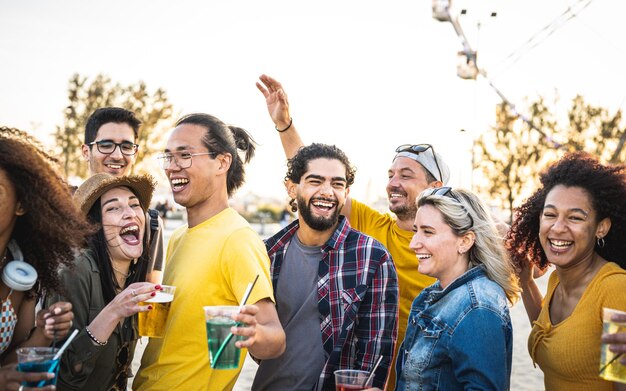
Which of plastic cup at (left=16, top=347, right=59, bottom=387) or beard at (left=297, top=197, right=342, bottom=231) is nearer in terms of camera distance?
plastic cup at (left=16, top=347, right=59, bottom=387)

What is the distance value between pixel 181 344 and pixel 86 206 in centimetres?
107

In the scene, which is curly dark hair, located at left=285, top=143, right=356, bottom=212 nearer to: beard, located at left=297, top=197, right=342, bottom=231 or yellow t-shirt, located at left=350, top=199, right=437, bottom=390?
beard, located at left=297, top=197, right=342, bottom=231

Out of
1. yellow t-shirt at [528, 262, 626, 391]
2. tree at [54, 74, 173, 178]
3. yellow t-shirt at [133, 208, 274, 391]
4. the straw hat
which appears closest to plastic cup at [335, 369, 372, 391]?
yellow t-shirt at [133, 208, 274, 391]

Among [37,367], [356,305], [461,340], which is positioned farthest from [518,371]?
[37,367]

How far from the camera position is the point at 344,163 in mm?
4422

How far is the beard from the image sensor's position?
4.18 meters

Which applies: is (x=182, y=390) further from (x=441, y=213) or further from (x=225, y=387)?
(x=441, y=213)

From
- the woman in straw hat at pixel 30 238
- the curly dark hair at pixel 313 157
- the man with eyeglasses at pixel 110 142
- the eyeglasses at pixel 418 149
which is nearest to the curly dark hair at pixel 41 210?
the woman in straw hat at pixel 30 238

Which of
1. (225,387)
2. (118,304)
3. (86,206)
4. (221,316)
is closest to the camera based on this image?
(221,316)

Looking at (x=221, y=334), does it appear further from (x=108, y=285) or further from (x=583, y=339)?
(x=583, y=339)

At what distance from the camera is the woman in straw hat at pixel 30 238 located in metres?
2.87

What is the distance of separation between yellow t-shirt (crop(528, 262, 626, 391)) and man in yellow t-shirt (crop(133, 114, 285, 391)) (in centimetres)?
159


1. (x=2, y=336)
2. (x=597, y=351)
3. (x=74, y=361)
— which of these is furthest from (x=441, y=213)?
(x=2, y=336)

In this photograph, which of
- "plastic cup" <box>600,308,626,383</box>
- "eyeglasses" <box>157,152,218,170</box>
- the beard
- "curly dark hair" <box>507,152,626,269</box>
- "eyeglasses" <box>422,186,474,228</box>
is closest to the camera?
"plastic cup" <box>600,308,626,383</box>
